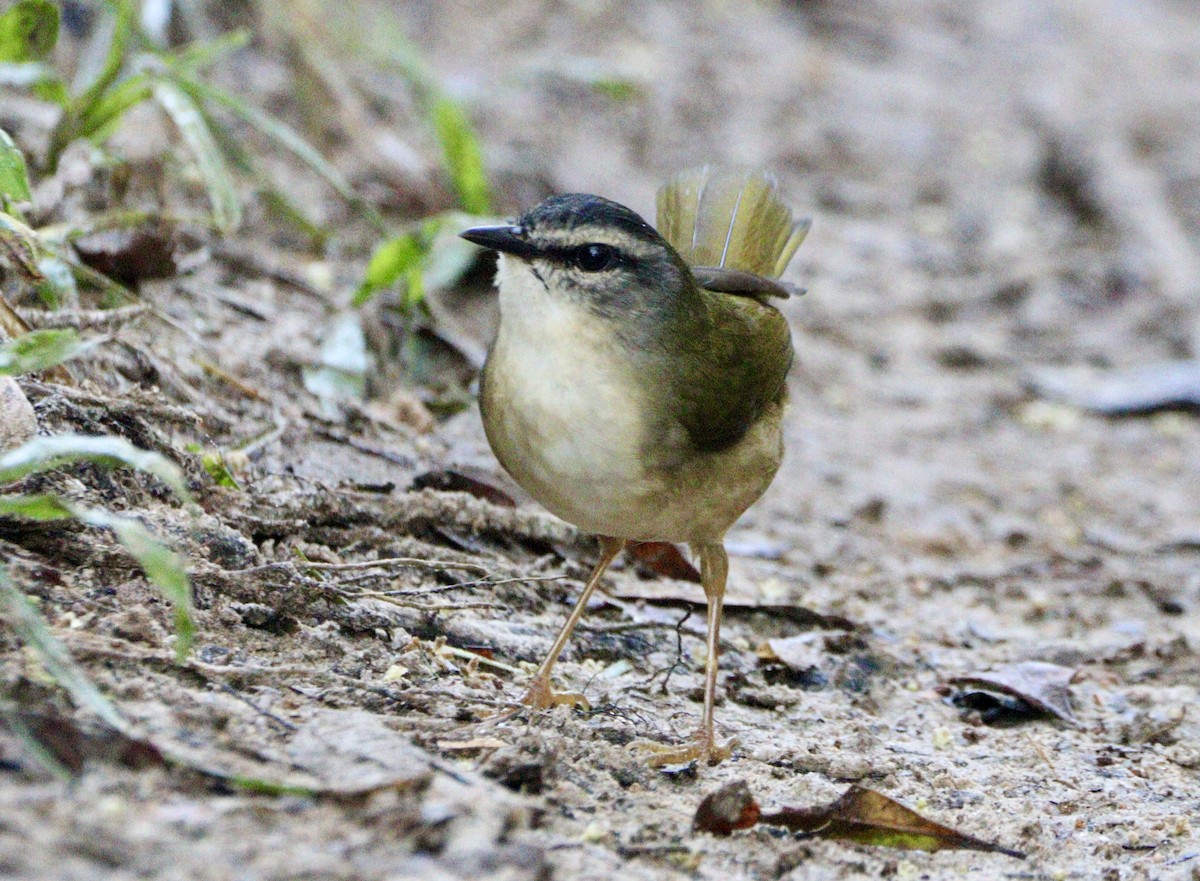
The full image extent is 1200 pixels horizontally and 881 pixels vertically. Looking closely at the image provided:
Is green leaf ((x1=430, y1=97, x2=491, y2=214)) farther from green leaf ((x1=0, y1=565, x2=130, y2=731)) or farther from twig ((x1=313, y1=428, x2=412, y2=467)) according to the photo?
green leaf ((x1=0, y1=565, x2=130, y2=731))

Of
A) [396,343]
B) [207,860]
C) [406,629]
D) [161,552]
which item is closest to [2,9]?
[396,343]

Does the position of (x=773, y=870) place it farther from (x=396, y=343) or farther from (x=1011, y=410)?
(x=1011, y=410)

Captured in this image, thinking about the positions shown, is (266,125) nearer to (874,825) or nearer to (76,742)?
(76,742)

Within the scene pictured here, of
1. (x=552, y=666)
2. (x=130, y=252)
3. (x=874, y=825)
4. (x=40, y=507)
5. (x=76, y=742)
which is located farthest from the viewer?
(x=130, y=252)

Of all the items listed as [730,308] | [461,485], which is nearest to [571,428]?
[730,308]

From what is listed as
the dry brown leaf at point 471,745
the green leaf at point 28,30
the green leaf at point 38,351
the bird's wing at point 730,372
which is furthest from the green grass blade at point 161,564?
the green leaf at point 28,30

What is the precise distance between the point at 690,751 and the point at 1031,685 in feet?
4.69

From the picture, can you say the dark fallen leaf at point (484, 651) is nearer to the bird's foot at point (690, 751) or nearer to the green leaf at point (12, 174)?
the bird's foot at point (690, 751)

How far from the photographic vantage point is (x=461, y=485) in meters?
4.58

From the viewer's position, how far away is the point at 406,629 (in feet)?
12.0

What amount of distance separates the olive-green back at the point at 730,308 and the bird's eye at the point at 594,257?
33cm

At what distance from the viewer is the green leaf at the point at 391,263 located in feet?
17.4

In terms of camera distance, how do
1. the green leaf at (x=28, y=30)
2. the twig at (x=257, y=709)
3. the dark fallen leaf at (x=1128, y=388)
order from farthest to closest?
the dark fallen leaf at (x=1128, y=388), the green leaf at (x=28, y=30), the twig at (x=257, y=709)

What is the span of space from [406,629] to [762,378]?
4.01 ft
